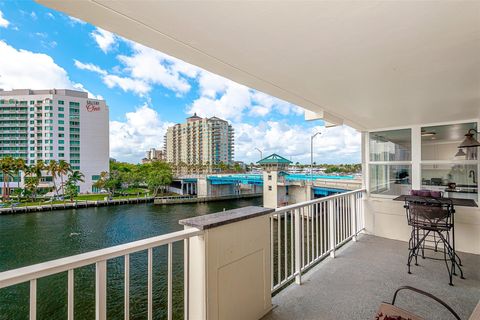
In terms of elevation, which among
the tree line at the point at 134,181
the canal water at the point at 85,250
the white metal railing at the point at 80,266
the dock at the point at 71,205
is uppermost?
the white metal railing at the point at 80,266

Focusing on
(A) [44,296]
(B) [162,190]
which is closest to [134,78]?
(B) [162,190]

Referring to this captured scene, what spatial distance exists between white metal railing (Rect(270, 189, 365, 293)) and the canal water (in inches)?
233

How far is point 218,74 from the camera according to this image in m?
2.06

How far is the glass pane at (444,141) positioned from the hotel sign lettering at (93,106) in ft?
161

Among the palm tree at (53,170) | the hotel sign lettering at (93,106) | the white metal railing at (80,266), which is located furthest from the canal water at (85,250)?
the hotel sign lettering at (93,106)

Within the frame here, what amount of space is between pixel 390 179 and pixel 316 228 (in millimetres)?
2347

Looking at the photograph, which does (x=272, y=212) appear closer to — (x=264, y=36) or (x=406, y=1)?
(x=264, y=36)

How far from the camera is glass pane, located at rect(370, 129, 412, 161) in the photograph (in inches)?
171

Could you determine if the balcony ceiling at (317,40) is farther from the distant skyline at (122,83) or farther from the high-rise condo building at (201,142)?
the high-rise condo building at (201,142)

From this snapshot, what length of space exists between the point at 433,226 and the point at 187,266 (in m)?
3.19

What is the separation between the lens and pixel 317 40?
4.86 feet

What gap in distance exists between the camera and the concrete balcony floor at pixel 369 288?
2156 millimetres

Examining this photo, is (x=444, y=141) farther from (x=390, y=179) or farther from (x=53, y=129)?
(x=53, y=129)

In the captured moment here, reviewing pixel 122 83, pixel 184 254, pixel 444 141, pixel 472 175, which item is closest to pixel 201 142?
pixel 122 83
